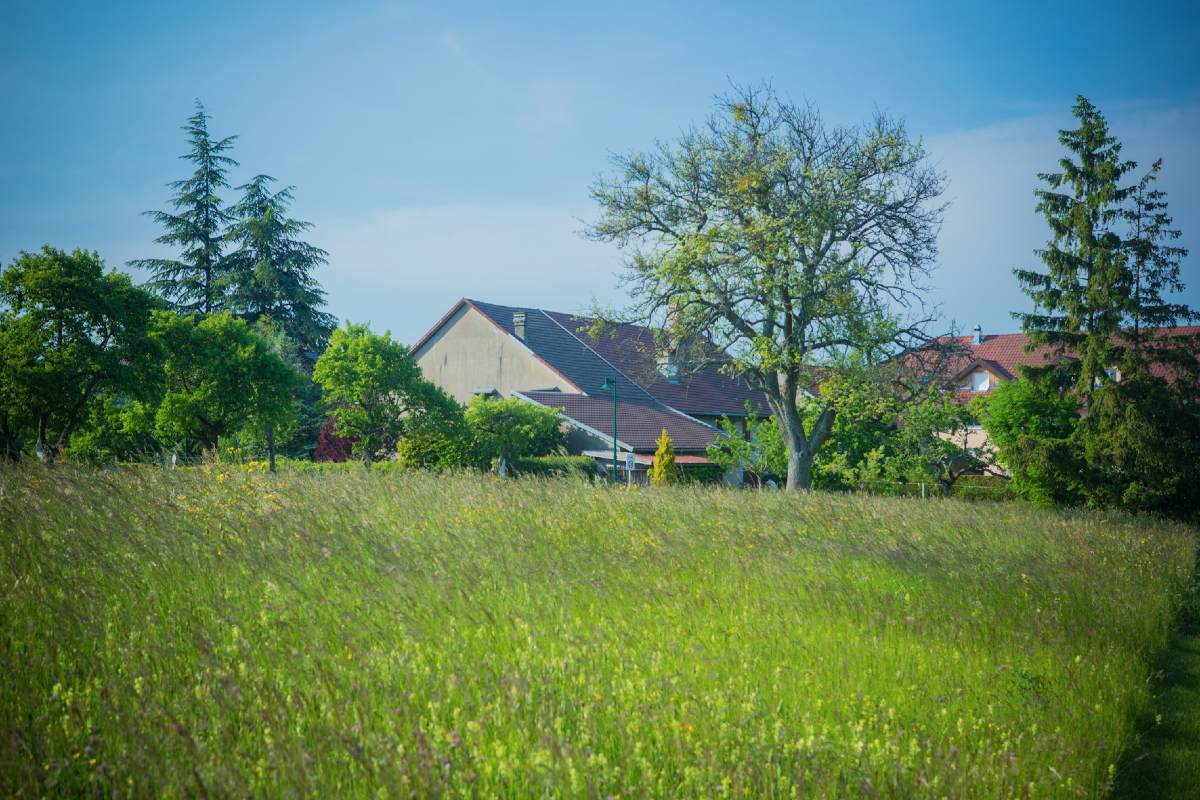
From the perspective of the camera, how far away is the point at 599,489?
12.0 meters

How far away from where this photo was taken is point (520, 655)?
4.35 metres

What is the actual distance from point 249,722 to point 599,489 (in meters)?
8.79

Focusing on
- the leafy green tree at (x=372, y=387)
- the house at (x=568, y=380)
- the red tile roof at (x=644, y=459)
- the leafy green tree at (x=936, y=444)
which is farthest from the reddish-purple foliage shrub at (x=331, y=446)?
the leafy green tree at (x=936, y=444)

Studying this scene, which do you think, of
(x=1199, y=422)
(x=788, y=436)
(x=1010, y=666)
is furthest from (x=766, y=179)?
(x=1010, y=666)

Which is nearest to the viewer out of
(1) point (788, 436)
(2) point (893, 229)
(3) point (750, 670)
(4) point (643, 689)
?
(4) point (643, 689)

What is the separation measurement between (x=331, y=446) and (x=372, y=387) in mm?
11547

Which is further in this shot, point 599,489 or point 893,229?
point 893,229

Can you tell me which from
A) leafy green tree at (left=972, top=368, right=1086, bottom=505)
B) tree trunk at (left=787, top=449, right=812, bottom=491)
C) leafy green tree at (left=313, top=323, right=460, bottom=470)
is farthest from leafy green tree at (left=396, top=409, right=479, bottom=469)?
leafy green tree at (left=972, top=368, right=1086, bottom=505)

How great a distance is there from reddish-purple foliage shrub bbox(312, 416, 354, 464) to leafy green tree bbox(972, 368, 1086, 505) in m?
32.0

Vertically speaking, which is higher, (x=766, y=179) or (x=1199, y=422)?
(x=766, y=179)

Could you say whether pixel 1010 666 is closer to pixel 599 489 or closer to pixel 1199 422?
pixel 599 489

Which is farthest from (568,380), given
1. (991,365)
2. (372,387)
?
(991,365)

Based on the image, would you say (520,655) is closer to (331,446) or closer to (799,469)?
(799,469)

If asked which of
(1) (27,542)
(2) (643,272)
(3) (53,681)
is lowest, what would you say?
(3) (53,681)
